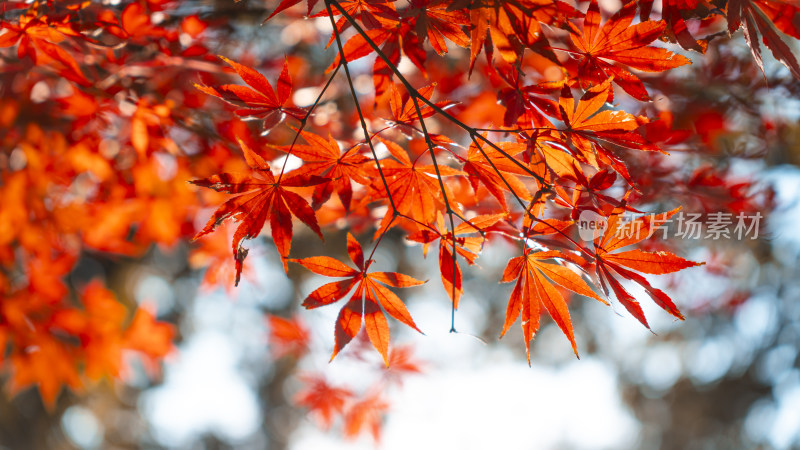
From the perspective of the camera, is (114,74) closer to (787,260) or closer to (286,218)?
(286,218)

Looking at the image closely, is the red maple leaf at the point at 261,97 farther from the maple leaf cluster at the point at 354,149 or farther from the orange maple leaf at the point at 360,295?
the orange maple leaf at the point at 360,295

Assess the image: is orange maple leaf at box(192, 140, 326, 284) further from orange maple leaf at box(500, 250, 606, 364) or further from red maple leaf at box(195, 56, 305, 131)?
orange maple leaf at box(500, 250, 606, 364)

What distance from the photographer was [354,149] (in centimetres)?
77

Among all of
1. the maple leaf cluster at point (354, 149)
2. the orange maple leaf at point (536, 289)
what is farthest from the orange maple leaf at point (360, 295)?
the orange maple leaf at point (536, 289)

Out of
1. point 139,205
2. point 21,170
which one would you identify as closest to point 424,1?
point 139,205

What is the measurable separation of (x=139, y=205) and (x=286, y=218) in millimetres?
1447

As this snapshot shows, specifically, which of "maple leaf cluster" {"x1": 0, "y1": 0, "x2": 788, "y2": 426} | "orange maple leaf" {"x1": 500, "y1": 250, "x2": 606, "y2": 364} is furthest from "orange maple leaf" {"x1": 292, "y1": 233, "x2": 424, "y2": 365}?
"orange maple leaf" {"x1": 500, "y1": 250, "x2": 606, "y2": 364}

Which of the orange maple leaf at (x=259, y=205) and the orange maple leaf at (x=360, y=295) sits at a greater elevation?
the orange maple leaf at (x=259, y=205)

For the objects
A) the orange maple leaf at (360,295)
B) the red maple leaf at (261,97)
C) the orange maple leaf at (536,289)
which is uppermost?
the red maple leaf at (261,97)

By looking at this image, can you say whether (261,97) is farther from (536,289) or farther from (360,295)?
(536,289)

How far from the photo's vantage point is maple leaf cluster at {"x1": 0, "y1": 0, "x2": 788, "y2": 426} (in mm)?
647

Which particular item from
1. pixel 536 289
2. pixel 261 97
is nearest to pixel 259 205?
pixel 261 97

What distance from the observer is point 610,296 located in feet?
2.11

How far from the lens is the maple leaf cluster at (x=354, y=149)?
2.12 ft
